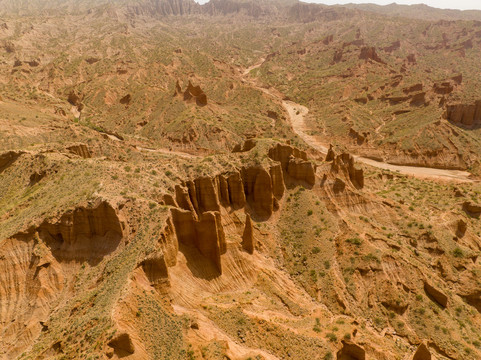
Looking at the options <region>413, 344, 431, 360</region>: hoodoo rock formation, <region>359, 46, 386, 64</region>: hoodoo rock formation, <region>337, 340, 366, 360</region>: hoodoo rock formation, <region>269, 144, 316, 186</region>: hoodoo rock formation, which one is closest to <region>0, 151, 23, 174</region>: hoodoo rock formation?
<region>269, 144, 316, 186</region>: hoodoo rock formation

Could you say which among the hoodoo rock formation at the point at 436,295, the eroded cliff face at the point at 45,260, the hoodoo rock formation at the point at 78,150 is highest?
the hoodoo rock formation at the point at 78,150

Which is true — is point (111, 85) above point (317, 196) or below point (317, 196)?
above

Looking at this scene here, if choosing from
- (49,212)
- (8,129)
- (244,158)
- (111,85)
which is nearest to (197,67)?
(111,85)

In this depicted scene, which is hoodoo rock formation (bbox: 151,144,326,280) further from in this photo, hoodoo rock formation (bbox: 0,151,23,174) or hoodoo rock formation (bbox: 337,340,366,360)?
hoodoo rock formation (bbox: 0,151,23,174)

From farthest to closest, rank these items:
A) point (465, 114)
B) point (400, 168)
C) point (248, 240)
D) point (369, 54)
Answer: point (369, 54)
point (465, 114)
point (400, 168)
point (248, 240)

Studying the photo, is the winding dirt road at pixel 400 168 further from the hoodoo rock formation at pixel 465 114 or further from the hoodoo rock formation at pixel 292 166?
the hoodoo rock formation at pixel 292 166

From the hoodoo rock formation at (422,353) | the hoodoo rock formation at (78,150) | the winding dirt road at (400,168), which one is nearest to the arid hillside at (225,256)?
the hoodoo rock formation at (422,353)

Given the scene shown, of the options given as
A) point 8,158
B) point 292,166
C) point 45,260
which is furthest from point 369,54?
point 45,260

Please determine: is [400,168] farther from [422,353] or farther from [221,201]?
[422,353]

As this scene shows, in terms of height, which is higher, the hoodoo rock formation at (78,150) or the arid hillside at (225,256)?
the hoodoo rock formation at (78,150)

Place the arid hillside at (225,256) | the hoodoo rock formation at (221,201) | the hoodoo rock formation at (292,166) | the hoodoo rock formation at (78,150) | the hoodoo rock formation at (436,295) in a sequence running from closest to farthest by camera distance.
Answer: the arid hillside at (225,256)
the hoodoo rock formation at (221,201)
the hoodoo rock formation at (436,295)
the hoodoo rock formation at (292,166)
the hoodoo rock formation at (78,150)

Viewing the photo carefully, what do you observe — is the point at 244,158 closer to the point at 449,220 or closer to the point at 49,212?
the point at 49,212
